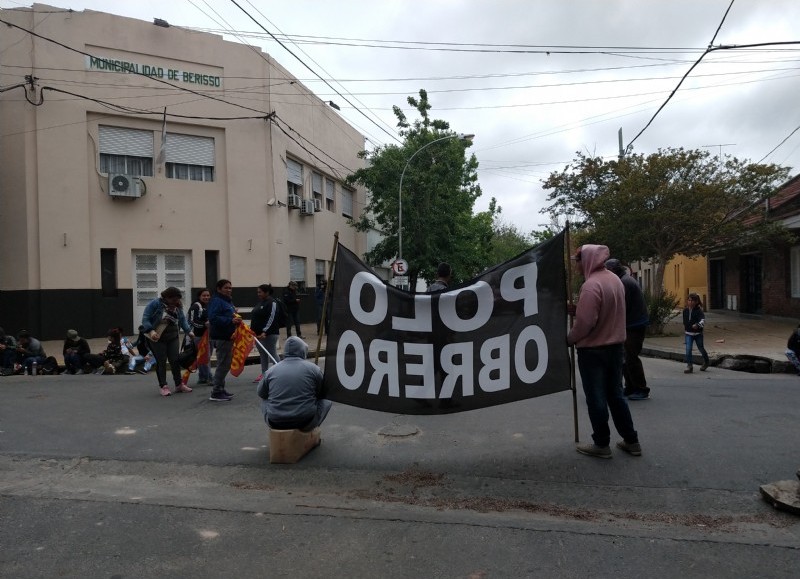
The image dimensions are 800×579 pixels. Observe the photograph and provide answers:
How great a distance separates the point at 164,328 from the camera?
848cm

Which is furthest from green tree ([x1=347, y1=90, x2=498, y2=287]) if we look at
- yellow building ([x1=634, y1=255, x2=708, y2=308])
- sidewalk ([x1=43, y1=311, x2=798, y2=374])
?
yellow building ([x1=634, y1=255, x2=708, y2=308])

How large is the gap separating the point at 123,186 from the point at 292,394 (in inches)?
572

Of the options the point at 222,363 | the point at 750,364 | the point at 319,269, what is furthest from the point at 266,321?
the point at 319,269

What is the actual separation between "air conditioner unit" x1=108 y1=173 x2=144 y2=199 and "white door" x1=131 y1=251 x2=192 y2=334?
1812 millimetres

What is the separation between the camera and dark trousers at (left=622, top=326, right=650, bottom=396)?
7293mm

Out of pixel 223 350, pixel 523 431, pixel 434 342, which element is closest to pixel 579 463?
pixel 523 431

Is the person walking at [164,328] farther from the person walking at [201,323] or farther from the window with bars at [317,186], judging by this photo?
the window with bars at [317,186]

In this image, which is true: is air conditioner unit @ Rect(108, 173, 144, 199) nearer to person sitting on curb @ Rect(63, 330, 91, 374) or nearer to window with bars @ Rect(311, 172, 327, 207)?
person sitting on curb @ Rect(63, 330, 91, 374)

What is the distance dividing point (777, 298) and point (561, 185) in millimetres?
8387

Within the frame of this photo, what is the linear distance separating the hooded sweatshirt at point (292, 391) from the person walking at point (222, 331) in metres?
2.92

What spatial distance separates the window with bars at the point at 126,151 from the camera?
17.6 meters

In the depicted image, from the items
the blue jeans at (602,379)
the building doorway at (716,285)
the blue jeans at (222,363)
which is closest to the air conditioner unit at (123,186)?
the blue jeans at (222,363)

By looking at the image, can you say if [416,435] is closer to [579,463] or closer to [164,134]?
[579,463]

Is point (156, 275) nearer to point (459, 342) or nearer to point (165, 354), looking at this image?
point (165, 354)
